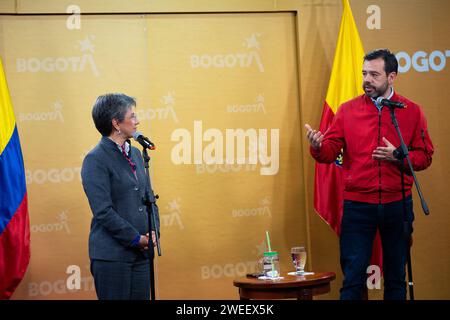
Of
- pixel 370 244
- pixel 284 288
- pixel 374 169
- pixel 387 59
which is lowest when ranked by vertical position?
pixel 284 288

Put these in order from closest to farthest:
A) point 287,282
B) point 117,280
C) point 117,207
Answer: point 117,280
point 117,207
point 287,282

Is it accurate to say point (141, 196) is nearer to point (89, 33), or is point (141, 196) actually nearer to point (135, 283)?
point (135, 283)

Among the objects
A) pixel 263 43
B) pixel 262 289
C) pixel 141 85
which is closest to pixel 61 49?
pixel 141 85

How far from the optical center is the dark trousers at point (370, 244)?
3.63 m

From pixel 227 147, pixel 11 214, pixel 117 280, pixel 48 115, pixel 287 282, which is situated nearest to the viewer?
pixel 117 280

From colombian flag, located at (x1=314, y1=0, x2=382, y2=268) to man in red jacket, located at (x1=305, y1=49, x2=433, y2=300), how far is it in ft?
3.34

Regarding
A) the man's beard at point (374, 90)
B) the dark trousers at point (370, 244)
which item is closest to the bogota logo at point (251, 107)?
the man's beard at point (374, 90)

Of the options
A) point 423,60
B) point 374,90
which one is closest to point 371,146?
point 374,90

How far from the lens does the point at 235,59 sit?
5133 millimetres

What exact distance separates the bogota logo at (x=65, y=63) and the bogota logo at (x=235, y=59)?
82cm

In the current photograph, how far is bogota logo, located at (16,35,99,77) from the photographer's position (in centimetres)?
493

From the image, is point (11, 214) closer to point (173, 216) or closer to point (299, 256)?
point (173, 216)

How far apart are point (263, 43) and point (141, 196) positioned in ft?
6.94

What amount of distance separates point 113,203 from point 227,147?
1.72 m
